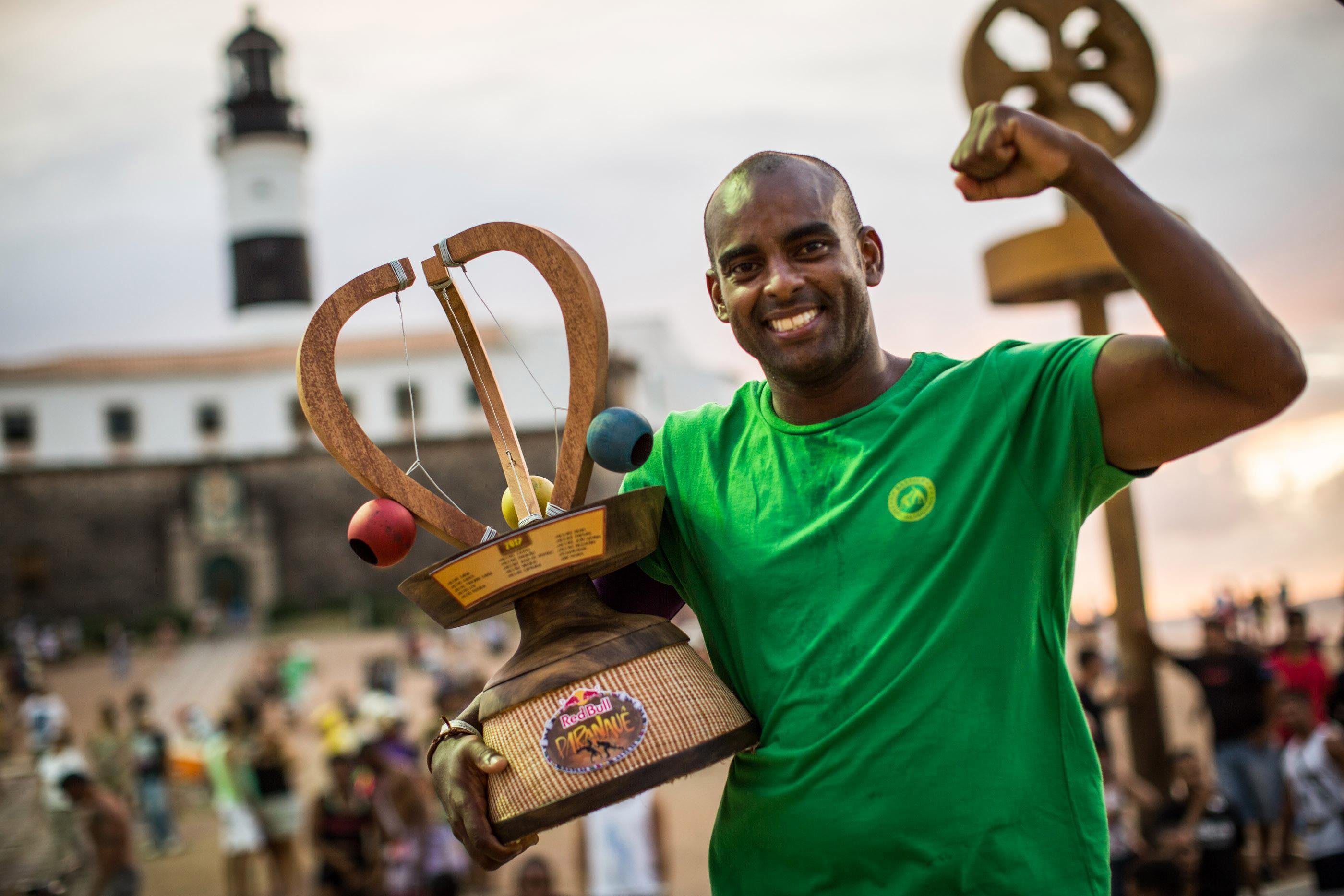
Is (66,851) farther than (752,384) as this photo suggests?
Yes

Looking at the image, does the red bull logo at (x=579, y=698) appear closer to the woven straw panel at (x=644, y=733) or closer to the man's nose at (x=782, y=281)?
the woven straw panel at (x=644, y=733)

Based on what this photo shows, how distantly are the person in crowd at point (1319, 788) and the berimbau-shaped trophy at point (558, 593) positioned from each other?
5.25 metres

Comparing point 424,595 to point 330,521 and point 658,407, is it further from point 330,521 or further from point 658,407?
point 330,521

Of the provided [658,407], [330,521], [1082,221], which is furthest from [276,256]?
[1082,221]

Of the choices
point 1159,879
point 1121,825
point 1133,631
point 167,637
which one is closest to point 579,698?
point 1159,879

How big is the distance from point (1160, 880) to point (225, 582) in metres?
37.0

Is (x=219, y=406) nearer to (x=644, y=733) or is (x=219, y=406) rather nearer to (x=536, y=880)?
(x=536, y=880)

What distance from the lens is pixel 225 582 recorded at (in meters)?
38.8

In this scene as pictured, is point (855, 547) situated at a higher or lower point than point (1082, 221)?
lower

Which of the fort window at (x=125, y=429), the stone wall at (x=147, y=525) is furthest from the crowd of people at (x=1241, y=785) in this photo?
the fort window at (x=125, y=429)

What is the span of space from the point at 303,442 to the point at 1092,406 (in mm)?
40391

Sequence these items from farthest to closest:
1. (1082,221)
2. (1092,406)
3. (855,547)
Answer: (1082,221), (855,547), (1092,406)

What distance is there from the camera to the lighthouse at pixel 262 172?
38375 millimetres

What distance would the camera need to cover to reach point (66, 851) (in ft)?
18.8
